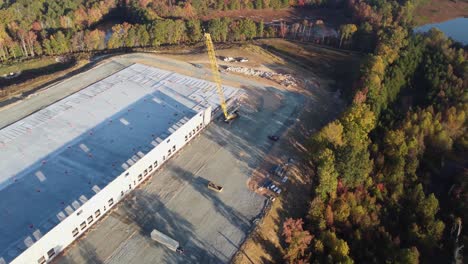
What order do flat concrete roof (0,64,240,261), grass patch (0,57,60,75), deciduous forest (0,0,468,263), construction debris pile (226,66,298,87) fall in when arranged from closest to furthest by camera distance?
flat concrete roof (0,64,240,261)
deciduous forest (0,0,468,263)
construction debris pile (226,66,298,87)
grass patch (0,57,60,75)

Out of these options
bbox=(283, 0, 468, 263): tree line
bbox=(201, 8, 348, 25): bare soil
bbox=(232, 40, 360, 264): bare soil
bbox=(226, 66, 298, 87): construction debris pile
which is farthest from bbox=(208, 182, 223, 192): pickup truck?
bbox=(201, 8, 348, 25): bare soil

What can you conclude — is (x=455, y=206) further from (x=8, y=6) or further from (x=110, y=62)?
(x=8, y=6)

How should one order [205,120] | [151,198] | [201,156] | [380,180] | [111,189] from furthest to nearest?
1. [205,120]
2. [201,156]
3. [380,180]
4. [151,198]
5. [111,189]

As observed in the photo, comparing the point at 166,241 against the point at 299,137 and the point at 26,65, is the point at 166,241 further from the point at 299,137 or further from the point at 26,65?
the point at 26,65

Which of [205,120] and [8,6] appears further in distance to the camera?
[8,6]

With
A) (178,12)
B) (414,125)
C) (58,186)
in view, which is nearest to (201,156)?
(58,186)

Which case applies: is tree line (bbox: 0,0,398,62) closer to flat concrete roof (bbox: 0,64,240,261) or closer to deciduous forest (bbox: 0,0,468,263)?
deciduous forest (bbox: 0,0,468,263)
